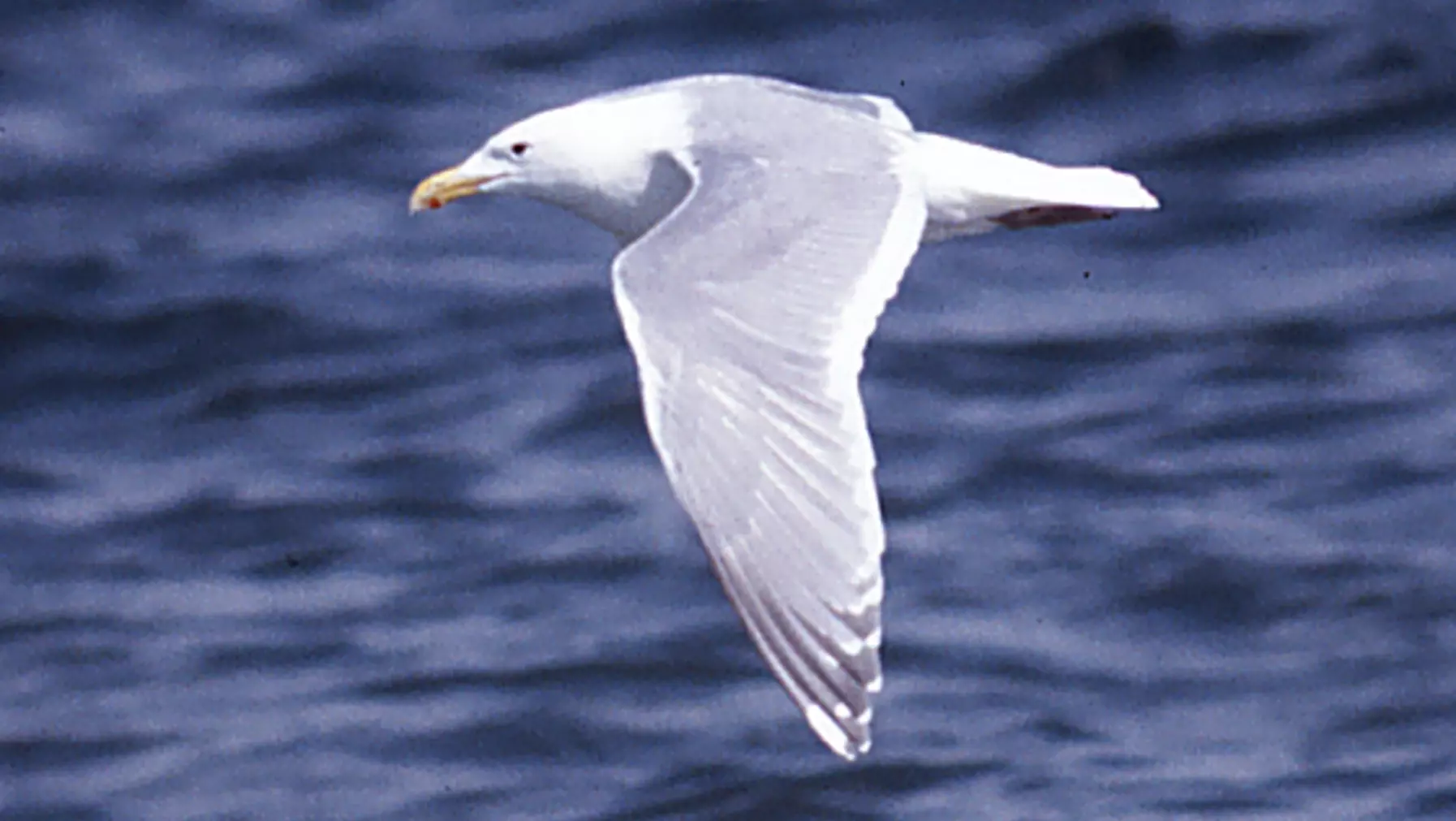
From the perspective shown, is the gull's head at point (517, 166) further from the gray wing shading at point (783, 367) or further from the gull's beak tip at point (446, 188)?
the gray wing shading at point (783, 367)

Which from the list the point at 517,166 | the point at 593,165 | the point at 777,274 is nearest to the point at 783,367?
the point at 777,274

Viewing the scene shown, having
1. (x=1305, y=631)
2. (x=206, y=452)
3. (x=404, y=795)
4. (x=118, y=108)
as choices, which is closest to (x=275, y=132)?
(x=118, y=108)

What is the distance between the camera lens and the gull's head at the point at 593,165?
19.1ft

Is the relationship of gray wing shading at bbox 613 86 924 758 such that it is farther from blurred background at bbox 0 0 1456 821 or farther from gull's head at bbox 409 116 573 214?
blurred background at bbox 0 0 1456 821

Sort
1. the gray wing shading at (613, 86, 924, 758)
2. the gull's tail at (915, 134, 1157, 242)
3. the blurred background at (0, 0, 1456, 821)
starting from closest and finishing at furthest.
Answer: the gray wing shading at (613, 86, 924, 758) → the gull's tail at (915, 134, 1157, 242) → the blurred background at (0, 0, 1456, 821)

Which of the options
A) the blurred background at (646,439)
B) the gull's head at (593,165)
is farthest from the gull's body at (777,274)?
the blurred background at (646,439)

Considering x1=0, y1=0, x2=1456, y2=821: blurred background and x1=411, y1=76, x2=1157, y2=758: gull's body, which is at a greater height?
Result: x1=411, y1=76, x2=1157, y2=758: gull's body

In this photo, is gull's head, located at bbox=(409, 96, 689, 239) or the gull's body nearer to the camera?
the gull's body

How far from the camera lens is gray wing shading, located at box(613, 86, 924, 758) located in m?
4.53

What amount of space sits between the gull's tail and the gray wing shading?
4.6 inches

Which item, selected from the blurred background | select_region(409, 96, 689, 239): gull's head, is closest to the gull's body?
select_region(409, 96, 689, 239): gull's head

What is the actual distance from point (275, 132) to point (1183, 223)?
2566 mm

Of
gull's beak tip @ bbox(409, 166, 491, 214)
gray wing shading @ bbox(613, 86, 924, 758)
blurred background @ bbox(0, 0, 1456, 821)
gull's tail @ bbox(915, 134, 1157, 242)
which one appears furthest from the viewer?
blurred background @ bbox(0, 0, 1456, 821)

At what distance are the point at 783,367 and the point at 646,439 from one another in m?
2.75
